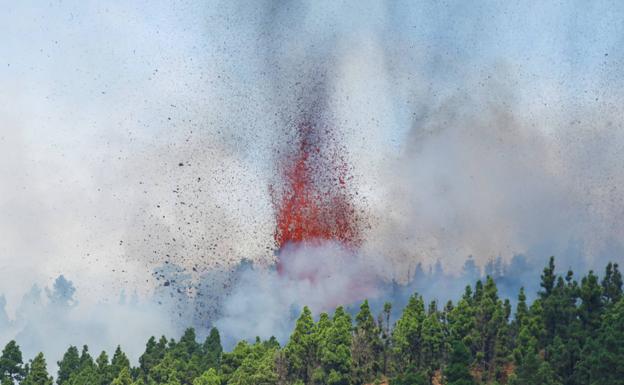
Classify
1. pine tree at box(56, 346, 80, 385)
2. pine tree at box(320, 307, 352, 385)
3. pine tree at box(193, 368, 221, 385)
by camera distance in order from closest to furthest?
1. pine tree at box(320, 307, 352, 385)
2. pine tree at box(193, 368, 221, 385)
3. pine tree at box(56, 346, 80, 385)

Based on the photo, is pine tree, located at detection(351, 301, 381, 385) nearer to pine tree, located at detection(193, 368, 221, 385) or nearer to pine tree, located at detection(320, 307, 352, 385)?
pine tree, located at detection(320, 307, 352, 385)

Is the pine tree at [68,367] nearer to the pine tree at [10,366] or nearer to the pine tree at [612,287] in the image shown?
the pine tree at [10,366]

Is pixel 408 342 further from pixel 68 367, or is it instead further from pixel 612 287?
pixel 68 367

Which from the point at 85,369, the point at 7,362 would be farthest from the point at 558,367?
the point at 7,362

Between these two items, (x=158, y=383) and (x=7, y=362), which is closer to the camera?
(x=158, y=383)

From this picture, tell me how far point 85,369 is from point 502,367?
5929 centimetres

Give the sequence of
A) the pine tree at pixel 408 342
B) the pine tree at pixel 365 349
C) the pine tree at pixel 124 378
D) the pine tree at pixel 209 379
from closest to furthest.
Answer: the pine tree at pixel 408 342 < the pine tree at pixel 365 349 < the pine tree at pixel 209 379 < the pine tree at pixel 124 378

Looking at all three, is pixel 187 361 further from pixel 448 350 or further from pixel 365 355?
pixel 448 350

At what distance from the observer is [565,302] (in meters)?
114

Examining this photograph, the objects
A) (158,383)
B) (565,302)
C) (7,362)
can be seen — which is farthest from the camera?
(7,362)

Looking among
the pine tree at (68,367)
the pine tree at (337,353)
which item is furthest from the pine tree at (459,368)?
the pine tree at (68,367)

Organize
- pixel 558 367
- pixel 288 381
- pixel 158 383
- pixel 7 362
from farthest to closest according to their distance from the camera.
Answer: pixel 7 362 < pixel 158 383 < pixel 288 381 < pixel 558 367

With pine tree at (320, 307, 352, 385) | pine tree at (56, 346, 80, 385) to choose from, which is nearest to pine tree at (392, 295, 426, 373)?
pine tree at (320, 307, 352, 385)

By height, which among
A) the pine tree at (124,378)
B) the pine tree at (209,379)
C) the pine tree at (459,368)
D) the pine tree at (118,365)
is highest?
the pine tree at (118,365)
